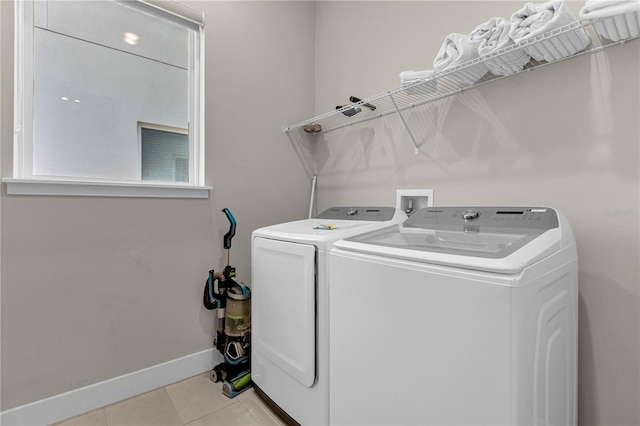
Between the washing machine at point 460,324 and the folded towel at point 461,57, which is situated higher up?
the folded towel at point 461,57

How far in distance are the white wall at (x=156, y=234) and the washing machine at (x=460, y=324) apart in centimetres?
113

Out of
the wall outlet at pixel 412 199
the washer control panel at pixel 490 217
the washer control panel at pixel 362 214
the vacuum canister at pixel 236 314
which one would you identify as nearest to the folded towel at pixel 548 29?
the washer control panel at pixel 490 217

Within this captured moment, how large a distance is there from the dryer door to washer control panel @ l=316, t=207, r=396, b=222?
0.56 metres

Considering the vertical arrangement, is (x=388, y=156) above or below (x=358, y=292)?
above

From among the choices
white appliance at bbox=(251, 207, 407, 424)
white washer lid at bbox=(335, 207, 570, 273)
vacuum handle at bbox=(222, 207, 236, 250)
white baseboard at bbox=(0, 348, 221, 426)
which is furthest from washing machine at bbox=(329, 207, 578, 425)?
white baseboard at bbox=(0, 348, 221, 426)

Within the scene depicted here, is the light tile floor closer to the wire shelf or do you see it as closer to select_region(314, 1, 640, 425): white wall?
select_region(314, 1, 640, 425): white wall

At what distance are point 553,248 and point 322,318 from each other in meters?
0.89

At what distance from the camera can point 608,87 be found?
1.17m

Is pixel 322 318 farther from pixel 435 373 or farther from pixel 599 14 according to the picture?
pixel 599 14

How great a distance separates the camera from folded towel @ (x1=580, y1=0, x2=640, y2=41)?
0.93m

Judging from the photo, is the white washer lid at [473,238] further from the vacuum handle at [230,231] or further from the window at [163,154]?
the window at [163,154]

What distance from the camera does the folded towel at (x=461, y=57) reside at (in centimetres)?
131

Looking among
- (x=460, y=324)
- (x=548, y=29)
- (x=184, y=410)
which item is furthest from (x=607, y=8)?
(x=184, y=410)

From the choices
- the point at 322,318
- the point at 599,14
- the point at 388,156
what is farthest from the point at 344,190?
the point at 599,14
